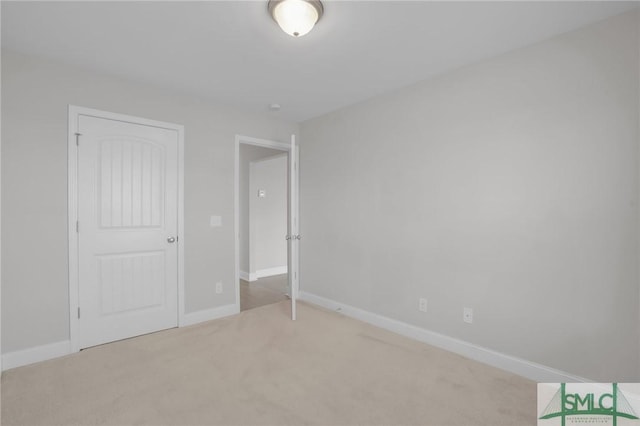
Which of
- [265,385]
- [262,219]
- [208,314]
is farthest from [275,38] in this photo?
[262,219]

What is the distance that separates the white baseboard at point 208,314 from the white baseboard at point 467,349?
124 centimetres

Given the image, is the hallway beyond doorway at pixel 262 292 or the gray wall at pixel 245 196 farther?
the gray wall at pixel 245 196

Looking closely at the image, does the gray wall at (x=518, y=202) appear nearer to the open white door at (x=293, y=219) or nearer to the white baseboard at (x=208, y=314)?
the open white door at (x=293, y=219)

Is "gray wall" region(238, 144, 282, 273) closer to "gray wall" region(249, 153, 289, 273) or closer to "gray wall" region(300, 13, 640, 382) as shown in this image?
"gray wall" region(249, 153, 289, 273)

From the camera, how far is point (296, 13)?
5.99ft

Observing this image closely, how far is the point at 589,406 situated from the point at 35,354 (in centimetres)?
402

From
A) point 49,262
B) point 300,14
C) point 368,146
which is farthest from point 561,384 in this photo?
point 49,262

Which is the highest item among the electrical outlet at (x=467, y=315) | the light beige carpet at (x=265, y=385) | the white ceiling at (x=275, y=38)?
the white ceiling at (x=275, y=38)

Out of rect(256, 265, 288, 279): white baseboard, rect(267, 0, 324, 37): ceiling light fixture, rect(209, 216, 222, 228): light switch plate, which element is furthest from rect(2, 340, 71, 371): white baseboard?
rect(256, 265, 288, 279): white baseboard

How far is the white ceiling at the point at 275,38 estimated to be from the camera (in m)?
1.93

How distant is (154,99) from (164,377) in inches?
101

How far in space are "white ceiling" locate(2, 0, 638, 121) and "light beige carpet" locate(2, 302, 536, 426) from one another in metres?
2.49

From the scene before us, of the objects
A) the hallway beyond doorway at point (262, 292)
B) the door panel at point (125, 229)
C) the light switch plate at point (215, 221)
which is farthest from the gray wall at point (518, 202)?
the door panel at point (125, 229)

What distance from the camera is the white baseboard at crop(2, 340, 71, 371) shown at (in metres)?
2.39
